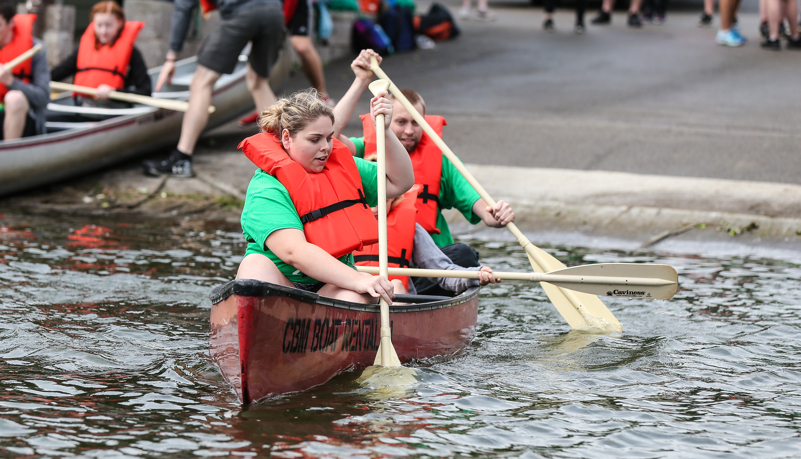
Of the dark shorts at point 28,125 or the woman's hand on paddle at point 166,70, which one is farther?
the woman's hand on paddle at point 166,70

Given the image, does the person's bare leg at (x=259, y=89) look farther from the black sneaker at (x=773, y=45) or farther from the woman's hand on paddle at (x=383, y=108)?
the black sneaker at (x=773, y=45)

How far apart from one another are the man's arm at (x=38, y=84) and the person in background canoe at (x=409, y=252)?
4.03 m

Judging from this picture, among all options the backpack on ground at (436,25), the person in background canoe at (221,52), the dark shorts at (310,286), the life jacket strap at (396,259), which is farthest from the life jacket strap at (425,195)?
the backpack on ground at (436,25)

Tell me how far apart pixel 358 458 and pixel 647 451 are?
3.32ft

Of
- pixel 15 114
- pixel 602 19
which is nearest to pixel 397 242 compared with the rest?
pixel 15 114

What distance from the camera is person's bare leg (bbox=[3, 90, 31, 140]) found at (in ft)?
24.4

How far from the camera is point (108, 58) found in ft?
26.8

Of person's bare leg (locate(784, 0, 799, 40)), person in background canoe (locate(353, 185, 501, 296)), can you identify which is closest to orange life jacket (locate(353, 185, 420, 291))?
person in background canoe (locate(353, 185, 501, 296))

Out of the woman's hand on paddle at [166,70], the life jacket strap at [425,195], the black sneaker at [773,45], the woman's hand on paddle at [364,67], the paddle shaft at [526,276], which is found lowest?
the paddle shaft at [526,276]

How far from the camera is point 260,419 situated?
348 centimetres

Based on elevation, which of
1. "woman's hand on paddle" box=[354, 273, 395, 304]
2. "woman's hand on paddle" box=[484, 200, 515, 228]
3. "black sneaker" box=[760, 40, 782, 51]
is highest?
"black sneaker" box=[760, 40, 782, 51]

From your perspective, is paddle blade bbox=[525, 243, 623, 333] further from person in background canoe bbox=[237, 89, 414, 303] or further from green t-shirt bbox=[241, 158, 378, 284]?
green t-shirt bbox=[241, 158, 378, 284]

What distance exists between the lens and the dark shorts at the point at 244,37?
7863 mm

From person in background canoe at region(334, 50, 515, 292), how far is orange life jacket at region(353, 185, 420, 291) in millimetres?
388
